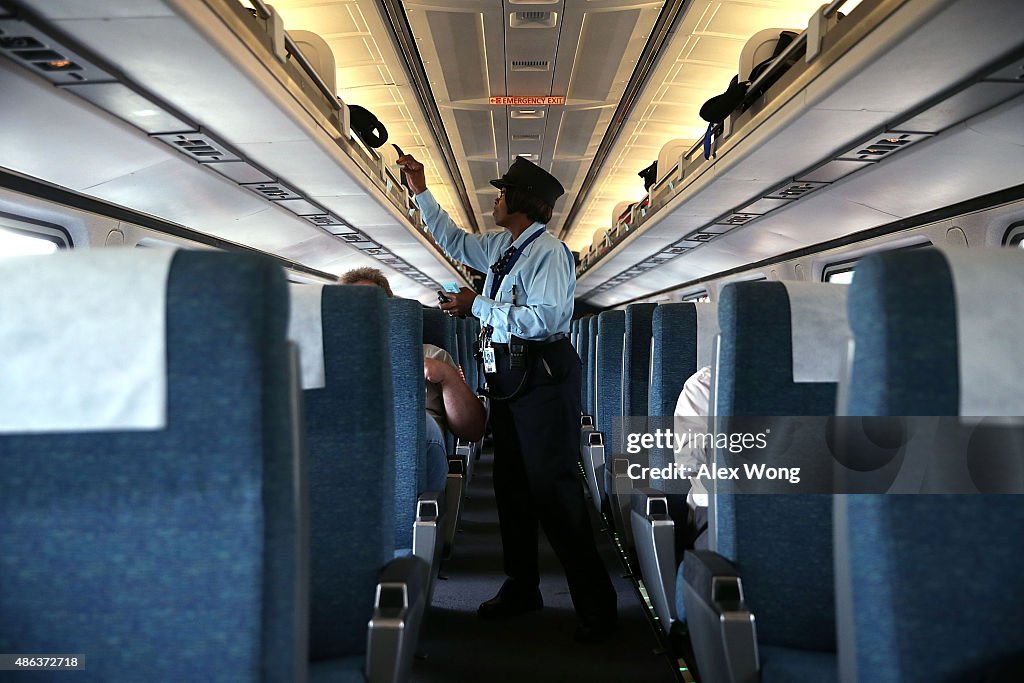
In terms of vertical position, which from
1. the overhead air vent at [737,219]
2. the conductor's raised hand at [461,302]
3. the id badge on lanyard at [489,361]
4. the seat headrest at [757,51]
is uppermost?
the seat headrest at [757,51]

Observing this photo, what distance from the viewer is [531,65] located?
6891 millimetres

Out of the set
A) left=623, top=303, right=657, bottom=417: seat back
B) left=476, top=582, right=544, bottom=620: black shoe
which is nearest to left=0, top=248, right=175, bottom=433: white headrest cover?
left=476, top=582, right=544, bottom=620: black shoe

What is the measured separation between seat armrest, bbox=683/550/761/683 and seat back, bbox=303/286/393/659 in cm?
84

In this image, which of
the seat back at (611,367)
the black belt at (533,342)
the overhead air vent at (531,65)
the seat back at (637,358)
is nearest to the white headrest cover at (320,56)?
the overhead air vent at (531,65)

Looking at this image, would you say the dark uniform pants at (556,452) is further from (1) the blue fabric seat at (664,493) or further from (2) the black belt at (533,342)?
(1) the blue fabric seat at (664,493)

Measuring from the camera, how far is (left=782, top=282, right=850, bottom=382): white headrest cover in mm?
1893

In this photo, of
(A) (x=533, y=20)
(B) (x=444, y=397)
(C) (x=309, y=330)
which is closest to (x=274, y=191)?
(A) (x=533, y=20)

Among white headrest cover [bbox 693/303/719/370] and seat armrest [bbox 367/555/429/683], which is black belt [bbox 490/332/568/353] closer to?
white headrest cover [bbox 693/303/719/370]

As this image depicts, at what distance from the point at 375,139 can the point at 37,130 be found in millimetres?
3527

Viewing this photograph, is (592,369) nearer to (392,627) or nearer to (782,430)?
(782,430)

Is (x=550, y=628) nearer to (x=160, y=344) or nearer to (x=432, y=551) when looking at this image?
(x=432, y=551)

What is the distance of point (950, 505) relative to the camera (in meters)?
1.19

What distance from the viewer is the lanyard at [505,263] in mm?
3424
